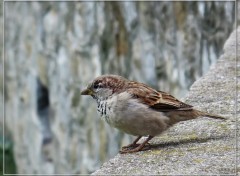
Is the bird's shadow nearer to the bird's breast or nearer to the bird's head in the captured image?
the bird's breast

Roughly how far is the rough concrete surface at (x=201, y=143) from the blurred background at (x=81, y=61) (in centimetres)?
242

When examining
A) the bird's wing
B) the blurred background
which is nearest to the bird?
the bird's wing

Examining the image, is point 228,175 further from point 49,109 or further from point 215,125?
point 49,109

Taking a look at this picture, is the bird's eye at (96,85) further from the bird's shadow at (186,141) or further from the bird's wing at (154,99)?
the bird's shadow at (186,141)

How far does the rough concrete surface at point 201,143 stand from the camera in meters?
2.38

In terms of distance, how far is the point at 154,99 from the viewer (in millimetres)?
2957


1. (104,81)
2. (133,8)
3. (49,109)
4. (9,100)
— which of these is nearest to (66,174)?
(49,109)

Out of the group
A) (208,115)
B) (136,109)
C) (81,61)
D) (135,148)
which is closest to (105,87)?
(136,109)

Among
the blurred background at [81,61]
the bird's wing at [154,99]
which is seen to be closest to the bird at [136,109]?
the bird's wing at [154,99]

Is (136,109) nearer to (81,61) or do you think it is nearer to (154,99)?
(154,99)

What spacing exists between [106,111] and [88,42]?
3781 mm

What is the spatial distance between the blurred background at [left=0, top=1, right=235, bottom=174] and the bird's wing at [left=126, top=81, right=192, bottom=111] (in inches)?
115

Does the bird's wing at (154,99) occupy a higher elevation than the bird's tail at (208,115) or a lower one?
higher

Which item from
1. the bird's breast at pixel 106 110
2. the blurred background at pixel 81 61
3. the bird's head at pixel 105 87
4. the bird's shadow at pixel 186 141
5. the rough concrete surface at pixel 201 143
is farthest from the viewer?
the blurred background at pixel 81 61
